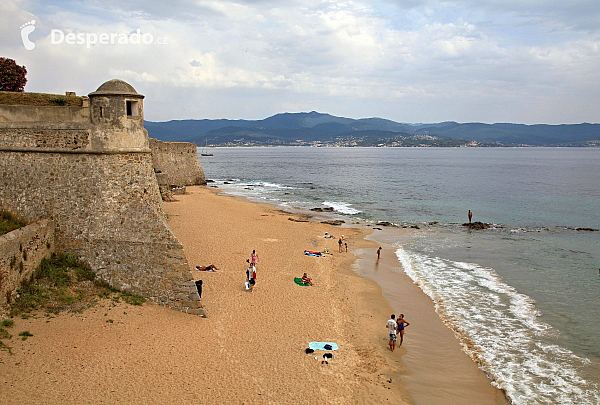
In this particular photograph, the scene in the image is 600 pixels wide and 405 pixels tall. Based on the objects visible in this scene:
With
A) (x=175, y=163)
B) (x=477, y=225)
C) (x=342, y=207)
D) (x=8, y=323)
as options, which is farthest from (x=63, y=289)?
(x=175, y=163)

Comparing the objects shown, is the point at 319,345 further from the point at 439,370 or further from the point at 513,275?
the point at 513,275

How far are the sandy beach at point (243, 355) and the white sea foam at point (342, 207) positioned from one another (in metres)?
26.2

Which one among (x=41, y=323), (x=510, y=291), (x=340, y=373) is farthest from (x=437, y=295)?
(x=41, y=323)

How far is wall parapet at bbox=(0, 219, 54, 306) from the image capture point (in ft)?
37.7

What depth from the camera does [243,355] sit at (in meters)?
12.5

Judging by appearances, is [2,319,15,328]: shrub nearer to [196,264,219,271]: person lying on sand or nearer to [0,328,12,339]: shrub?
[0,328,12,339]: shrub

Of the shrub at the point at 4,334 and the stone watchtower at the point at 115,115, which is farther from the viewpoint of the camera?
the stone watchtower at the point at 115,115

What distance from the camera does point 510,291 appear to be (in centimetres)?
2041

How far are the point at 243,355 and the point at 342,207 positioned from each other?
1471 inches

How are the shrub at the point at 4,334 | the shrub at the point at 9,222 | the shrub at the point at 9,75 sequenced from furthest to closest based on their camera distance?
the shrub at the point at 9,75 < the shrub at the point at 9,222 < the shrub at the point at 4,334

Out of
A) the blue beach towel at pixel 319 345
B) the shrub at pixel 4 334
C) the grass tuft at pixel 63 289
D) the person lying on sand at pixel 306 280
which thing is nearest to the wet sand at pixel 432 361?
the blue beach towel at pixel 319 345

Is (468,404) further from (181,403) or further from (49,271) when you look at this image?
(49,271)

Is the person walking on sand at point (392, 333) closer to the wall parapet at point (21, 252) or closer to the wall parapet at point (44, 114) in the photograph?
the wall parapet at point (21, 252)

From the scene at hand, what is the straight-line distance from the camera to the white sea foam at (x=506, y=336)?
40.1ft
